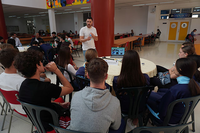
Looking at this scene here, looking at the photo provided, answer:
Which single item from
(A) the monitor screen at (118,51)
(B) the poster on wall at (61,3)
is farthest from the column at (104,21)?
(B) the poster on wall at (61,3)

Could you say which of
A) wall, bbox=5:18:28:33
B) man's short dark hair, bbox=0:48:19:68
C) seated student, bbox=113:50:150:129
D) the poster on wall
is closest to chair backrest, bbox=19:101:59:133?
man's short dark hair, bbox=0:48:19:68

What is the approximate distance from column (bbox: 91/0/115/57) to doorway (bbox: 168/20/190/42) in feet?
34.5

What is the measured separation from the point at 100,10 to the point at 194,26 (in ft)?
36.7

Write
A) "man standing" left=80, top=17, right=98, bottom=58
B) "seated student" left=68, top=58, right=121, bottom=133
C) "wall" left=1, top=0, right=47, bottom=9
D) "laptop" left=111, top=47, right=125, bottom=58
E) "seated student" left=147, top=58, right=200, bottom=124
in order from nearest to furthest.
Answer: "seated student" left=68, top=58, right=121, bottom=133 → "seated student" left=147, top=58, right=200, bottom=124 → "laptop" left=111, top=47, right=125, bottom=58 → "man standing" left=80, top=17, right=98, bottom=58 → "wall" left=1, top=0, right=47, bottom=9

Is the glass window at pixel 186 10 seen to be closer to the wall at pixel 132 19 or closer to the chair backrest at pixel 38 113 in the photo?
the wall at pixel 132 19

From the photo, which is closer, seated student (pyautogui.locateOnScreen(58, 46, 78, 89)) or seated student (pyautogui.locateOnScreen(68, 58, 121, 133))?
seated student (pyautogui.locateOnScreen(68, 58, 121, 133))

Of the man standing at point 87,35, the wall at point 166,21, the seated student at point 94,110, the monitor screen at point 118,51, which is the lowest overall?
the seated student at point 94,110

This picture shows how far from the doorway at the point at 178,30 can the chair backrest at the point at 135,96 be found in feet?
43.9

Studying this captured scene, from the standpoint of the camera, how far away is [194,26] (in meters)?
11.3

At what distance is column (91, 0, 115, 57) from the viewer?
425cm

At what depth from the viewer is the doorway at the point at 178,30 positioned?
39.0ft

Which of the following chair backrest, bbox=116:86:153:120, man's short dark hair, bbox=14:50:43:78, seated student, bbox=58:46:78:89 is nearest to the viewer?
man's short dark hair, bbox=14:50:43:78

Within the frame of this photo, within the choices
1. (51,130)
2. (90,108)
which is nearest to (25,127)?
(51,130)

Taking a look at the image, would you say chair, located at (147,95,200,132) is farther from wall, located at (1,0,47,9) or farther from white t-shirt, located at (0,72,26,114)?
wall, located at (1,0,47,9)
